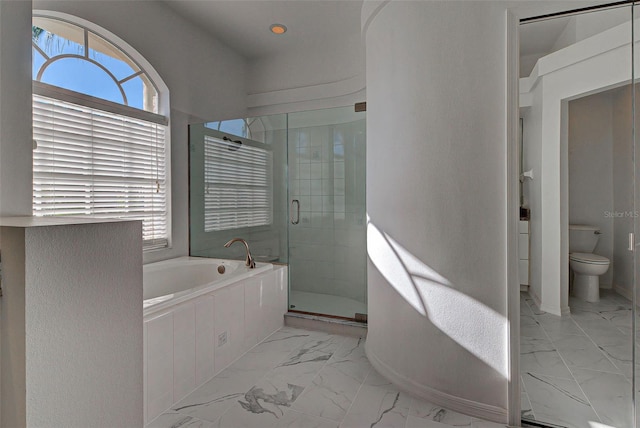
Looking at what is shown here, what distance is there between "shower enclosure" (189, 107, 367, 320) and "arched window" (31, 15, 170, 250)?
412 mm

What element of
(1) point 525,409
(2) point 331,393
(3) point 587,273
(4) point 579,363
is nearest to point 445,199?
(3) point 587,273

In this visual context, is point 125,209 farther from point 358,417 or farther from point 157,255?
point 358,417

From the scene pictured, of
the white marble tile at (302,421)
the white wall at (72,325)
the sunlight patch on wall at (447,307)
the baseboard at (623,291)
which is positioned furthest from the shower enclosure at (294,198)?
the white wall at (72,325)

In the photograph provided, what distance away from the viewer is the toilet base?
1645 mm

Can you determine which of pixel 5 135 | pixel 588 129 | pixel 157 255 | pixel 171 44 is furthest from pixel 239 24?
pixel 588 129

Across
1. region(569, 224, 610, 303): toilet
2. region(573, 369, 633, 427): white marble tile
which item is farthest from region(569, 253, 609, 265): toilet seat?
region(573, 369, 633, 427): white marble tile

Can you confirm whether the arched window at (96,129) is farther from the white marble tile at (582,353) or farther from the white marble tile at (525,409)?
the white marble tile at (582,353)

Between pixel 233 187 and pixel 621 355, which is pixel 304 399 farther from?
pixel 233 187

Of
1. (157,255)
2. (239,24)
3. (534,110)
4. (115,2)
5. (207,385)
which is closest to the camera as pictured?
(534,110)

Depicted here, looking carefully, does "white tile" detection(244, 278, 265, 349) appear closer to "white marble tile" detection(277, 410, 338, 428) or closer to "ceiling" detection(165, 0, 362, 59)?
"white marble tile" detection(277, 410, 338, 428)

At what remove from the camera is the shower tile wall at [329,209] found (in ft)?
9.89

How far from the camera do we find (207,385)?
6.75 feet

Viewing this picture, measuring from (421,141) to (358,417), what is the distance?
1532 mm

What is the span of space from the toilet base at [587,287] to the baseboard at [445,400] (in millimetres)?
702
